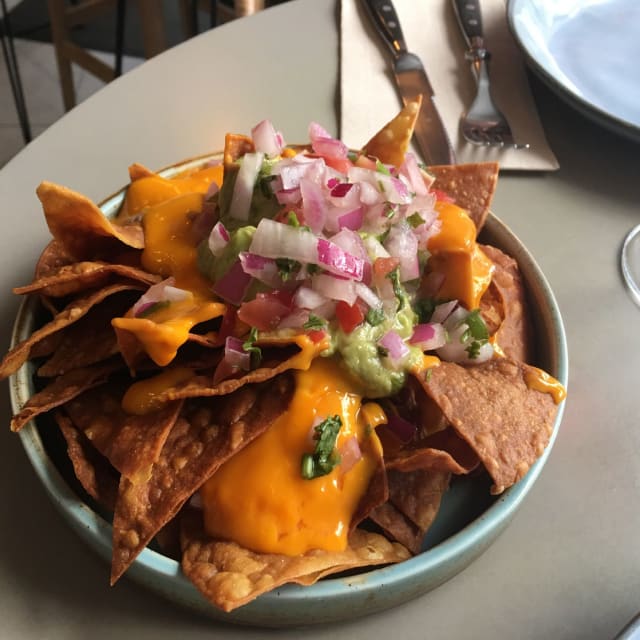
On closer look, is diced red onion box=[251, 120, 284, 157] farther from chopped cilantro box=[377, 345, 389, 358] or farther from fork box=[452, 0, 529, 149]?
fork box=[452, 0, 529, 149]

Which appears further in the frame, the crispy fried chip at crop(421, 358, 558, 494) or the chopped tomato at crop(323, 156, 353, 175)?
the chopped tomato at crop(323, 156, 353, 175)

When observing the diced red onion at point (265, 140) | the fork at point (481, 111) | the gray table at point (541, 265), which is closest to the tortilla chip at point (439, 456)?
the gray table at point (541, 265)

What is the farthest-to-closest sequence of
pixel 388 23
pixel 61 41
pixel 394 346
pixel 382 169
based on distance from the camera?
Result: pixel 61 41 → pixel 388 23 → pixel 382 169 → pixel 394 346

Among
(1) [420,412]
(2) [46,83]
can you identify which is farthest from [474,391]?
(2) [46,83]

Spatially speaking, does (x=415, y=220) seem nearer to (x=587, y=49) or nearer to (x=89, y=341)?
(x=89, y=341)

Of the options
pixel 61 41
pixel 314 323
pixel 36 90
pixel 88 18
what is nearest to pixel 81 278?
pixel 314 323

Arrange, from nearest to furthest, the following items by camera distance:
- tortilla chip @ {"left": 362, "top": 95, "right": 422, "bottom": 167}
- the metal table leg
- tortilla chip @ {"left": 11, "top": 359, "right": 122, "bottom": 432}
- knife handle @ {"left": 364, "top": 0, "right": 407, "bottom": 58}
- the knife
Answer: tortilla chip @ {"left": 11, "top": 359, "right": 122, "bottom": 432} < tortilla chip @ {"left": 362, "top": 95, "right": 422, "bottom": 167} < the knife < knife handle @ {"left": 364, "top": 0, "right": 407, "bottom": 58} < the metal table leg

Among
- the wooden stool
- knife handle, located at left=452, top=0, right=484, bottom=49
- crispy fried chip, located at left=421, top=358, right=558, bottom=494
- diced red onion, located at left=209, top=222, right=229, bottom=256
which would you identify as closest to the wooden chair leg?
the wooden stool
